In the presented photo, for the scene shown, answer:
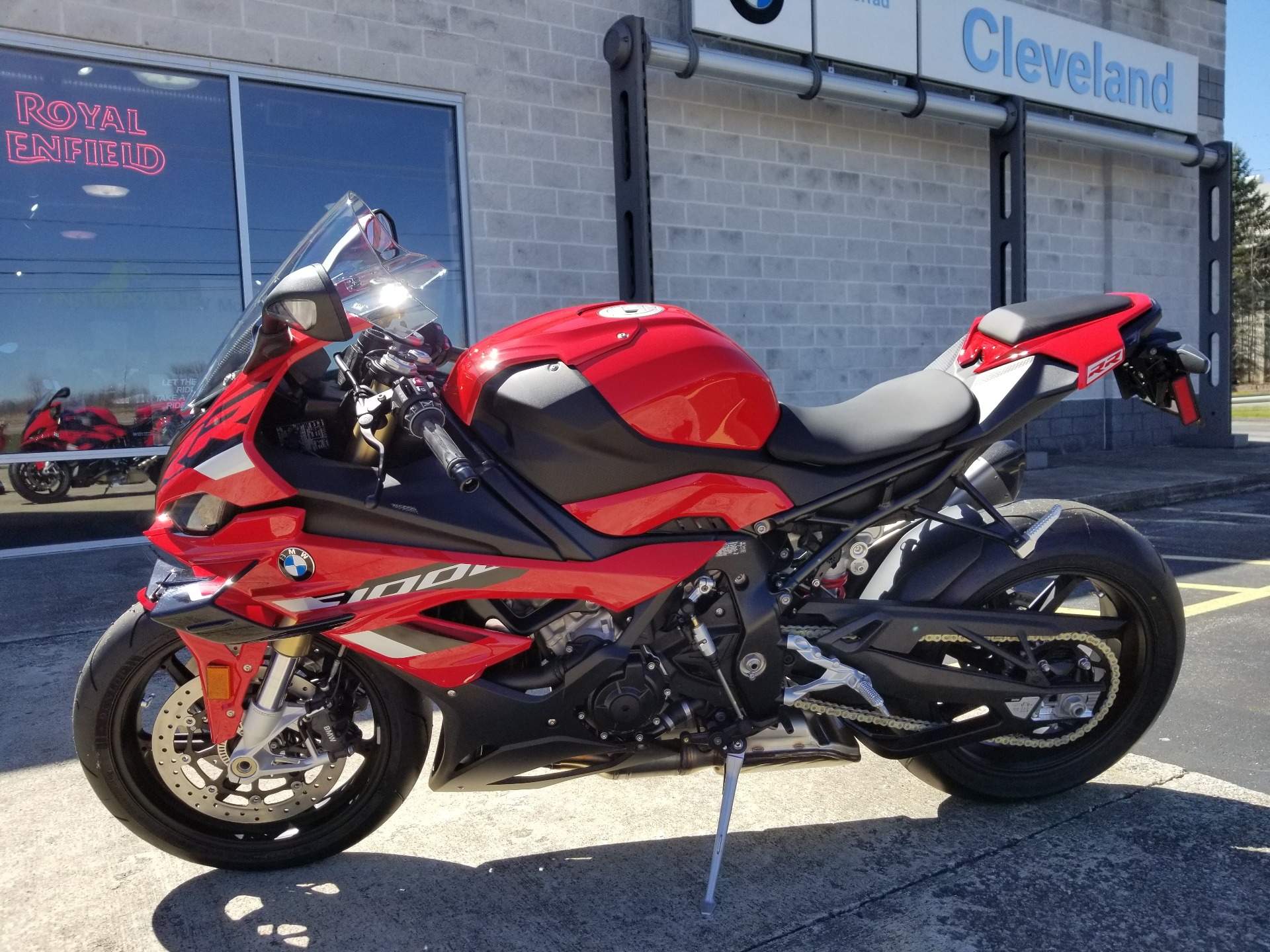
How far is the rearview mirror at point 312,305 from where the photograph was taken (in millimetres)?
1994

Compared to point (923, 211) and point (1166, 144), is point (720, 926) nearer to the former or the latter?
point (923, 211)

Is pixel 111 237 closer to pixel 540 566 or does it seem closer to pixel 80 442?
pixel 80 442

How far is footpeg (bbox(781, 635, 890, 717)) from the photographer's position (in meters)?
2.40

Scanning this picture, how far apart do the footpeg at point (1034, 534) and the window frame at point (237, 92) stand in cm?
502

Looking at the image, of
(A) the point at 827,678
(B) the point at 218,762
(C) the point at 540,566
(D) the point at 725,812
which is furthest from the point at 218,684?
(A) the point at 827,678

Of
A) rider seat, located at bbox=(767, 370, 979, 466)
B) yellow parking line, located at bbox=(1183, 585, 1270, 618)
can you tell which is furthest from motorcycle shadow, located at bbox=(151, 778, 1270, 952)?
yellow parking line, located at bbox=(1183, 585, 1270, 618)

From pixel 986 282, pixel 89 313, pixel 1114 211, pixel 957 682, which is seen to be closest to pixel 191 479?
pixel 957 682

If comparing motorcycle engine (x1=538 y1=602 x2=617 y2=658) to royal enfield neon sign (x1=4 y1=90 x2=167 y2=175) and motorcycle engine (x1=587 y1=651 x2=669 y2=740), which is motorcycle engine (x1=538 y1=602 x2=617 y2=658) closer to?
motorcycle engine (x1=587 y1=651 x2=669 y2=740)

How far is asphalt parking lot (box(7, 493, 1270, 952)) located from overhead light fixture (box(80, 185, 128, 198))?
15.4ft

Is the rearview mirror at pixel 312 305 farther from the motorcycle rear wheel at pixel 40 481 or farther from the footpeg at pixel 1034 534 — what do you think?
the motorcycle rear wheel at pixel 40 481

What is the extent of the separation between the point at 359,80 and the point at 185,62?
1180 mm

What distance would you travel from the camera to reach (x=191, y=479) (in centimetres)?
218

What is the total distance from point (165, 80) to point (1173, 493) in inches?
346

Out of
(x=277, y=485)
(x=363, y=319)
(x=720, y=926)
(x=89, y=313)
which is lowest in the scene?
(x=720, y=926)
